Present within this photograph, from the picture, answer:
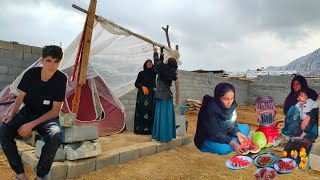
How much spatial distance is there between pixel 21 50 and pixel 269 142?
18.8 feet

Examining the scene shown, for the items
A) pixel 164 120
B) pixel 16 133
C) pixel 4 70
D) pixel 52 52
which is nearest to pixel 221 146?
pixel 52 52

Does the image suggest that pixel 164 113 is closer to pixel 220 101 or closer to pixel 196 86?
pixel 220 101

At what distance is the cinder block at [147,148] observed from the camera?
546cm

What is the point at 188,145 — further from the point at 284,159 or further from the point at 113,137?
the point at 284,159

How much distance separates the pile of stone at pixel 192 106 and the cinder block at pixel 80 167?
7903mm

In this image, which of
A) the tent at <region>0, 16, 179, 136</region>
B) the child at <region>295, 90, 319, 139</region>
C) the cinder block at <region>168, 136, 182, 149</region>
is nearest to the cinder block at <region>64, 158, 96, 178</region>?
the cinder block at <region>168, 136, 182, 149</region>

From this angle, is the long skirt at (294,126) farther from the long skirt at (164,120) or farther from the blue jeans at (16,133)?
the long skirt at (164,120)

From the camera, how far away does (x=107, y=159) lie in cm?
470

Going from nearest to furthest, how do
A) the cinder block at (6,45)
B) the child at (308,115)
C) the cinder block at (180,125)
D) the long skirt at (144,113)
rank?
1. the child at (308,115)
2. the cinder block at (6,45)
3. the cinder block at (180,125)
4. the long skirt at (144,113)

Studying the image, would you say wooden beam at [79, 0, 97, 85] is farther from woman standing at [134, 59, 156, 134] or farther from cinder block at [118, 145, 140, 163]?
woman standing at [134, 59, 156, 134]

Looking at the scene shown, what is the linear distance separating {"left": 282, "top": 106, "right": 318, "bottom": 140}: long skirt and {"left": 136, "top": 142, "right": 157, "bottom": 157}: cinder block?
10.4 feet

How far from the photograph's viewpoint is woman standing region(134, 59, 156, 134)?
6.69 m

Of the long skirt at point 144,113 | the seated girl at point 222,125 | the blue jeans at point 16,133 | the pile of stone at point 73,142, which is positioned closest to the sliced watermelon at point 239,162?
the seated girl at point 222,125

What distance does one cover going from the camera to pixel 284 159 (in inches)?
102
